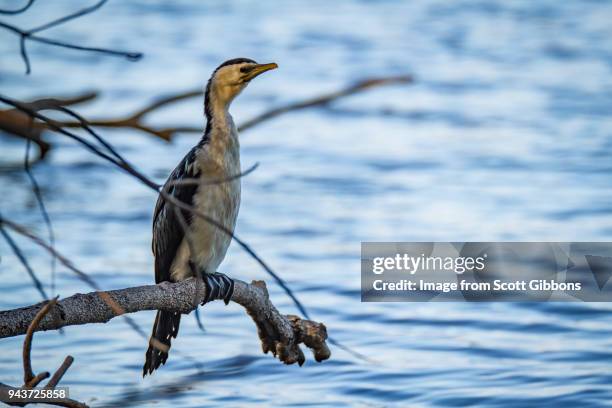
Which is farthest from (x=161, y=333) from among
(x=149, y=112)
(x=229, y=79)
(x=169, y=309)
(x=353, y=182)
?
(x=353, y=182)

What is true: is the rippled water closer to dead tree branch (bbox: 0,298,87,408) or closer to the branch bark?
dead tree branch (bbox: 0,298,87,408)

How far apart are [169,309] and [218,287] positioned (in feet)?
1.85

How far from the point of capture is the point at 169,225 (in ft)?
17.9

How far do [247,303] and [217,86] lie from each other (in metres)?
1.12

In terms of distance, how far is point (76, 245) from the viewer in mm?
10086

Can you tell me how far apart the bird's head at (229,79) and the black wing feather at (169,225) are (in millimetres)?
287

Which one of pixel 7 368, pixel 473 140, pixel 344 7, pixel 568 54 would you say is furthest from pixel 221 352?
pixel 344 7

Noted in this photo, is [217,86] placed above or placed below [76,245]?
above

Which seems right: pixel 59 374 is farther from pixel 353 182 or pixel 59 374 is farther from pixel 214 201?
pixel 353 182

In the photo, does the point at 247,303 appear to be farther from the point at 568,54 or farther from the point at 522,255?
the point at 568,54

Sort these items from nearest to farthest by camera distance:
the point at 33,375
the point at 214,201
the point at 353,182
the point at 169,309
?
the point at 33,375 → the point at 169,309 → the point at 214,201 → the point at 353,182

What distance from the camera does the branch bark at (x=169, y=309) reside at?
385 cm

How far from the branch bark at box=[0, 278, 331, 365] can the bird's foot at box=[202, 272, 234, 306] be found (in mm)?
28

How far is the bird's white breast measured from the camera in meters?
5.22
